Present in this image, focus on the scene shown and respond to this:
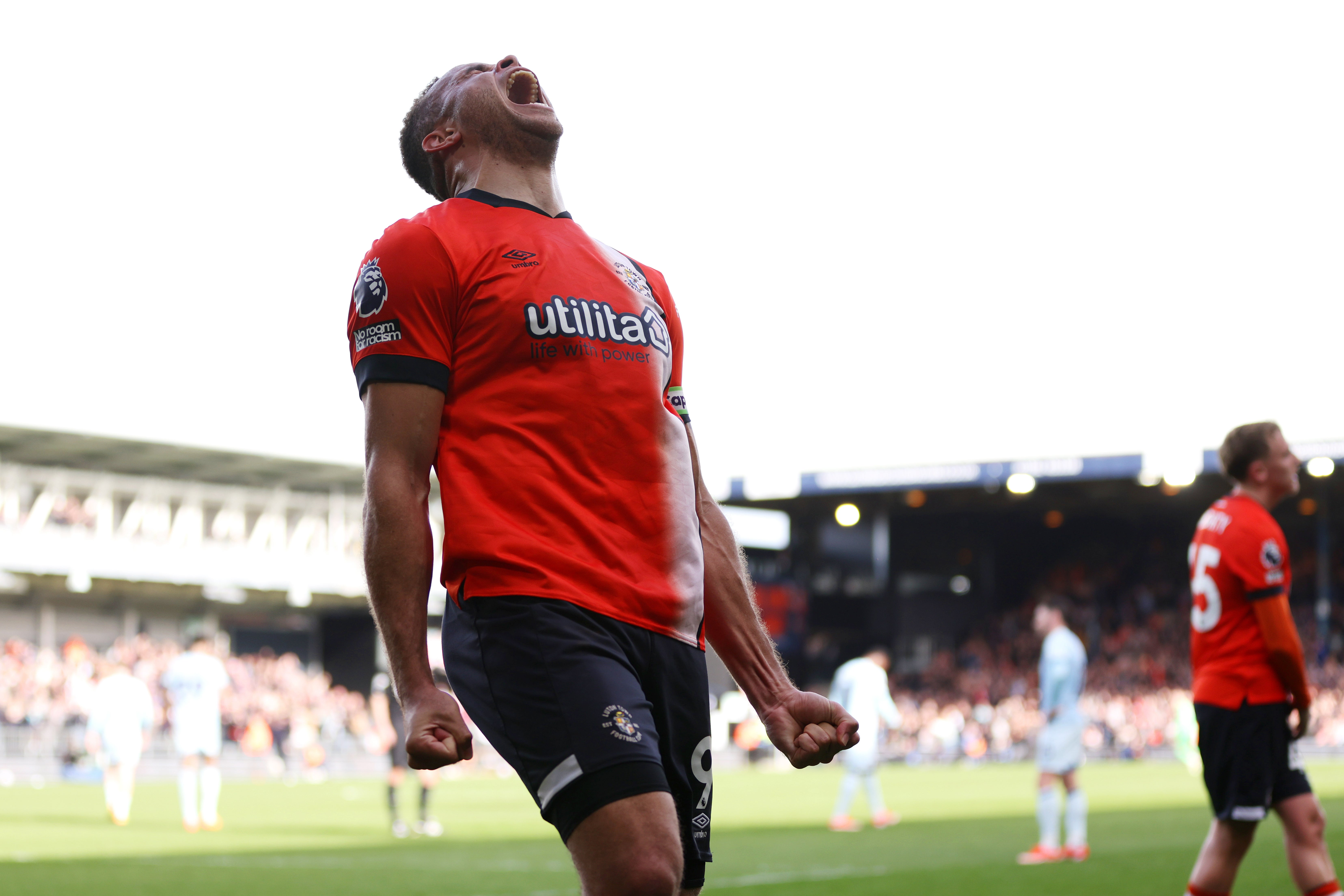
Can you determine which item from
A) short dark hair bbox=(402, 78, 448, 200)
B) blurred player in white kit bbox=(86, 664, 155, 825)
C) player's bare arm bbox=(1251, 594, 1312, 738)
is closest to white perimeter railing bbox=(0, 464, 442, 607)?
blurred player in white kit bbox=(86, 664, 155, 825)

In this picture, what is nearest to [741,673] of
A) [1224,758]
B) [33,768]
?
[1224,758]

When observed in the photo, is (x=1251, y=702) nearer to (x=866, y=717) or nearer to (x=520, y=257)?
(x=520, y=257)

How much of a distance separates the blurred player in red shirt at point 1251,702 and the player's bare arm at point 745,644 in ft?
9.90

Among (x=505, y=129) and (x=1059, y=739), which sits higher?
(x=505, y=129)

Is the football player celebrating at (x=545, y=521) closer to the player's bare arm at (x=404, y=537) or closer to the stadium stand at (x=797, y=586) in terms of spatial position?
the player's bare arm at (x=404, y=537)

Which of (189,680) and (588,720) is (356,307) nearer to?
(588,720)

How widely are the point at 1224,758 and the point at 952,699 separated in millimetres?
38277

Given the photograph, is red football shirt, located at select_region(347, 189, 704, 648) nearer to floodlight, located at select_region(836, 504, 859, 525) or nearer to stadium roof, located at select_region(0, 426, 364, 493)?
stadium roof, located at select_region(0, 426, 364, 493)

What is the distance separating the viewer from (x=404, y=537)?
2.63 metres

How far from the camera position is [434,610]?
44938mm

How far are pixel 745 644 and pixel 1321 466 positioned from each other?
111ft

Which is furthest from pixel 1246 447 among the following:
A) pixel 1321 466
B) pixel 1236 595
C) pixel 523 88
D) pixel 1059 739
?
pixel 1321 466

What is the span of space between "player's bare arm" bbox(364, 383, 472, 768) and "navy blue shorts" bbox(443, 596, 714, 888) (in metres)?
0.10

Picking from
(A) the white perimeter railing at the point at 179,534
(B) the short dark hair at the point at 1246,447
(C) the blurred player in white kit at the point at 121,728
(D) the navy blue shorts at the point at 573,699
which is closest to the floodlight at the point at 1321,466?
(A) the white perimeter railing at the point at 179,534
